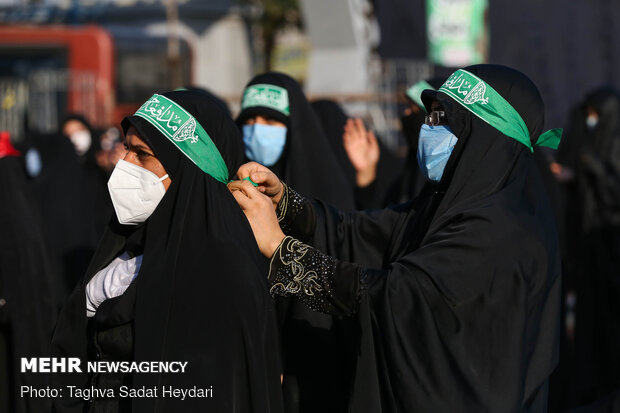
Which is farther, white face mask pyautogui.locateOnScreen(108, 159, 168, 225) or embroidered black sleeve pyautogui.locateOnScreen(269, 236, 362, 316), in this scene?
white face mask pyautogui.locateOnScreen(108, 159, 168, 225)

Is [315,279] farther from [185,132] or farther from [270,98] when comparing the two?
[270,98]

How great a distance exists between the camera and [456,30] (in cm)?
1038

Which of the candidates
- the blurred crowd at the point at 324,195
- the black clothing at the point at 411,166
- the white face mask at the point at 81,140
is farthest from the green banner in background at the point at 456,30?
the black clothing at the point at 411,166

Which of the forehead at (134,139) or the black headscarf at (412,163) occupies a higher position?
the forehead at (134,139)

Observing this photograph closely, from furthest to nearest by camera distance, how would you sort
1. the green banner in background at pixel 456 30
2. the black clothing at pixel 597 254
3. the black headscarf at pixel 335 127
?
the green banner in background at pixel 456 30 < the black clothing at pixel 597 254 < the black headscarf at pixel 335 127

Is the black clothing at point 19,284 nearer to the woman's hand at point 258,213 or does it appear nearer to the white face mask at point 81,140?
the woman's hand at point 258,213

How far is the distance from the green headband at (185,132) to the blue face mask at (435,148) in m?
0.63

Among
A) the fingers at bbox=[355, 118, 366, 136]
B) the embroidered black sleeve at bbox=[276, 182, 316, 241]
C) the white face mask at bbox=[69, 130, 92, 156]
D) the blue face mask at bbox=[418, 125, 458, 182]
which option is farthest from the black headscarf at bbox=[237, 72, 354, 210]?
the white face mask at bbox=[69, 130, 92, 156]

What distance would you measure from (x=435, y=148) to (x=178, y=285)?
0.92m

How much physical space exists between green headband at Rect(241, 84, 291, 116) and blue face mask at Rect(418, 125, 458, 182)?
1.44 m

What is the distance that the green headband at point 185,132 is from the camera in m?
2.75

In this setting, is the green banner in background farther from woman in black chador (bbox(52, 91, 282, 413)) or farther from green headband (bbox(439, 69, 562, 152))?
woman in black chador (bbox(52, 91, 282, 413))

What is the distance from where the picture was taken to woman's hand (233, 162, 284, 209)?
289 centimetres

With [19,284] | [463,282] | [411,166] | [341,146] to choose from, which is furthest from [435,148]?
[19,284]
